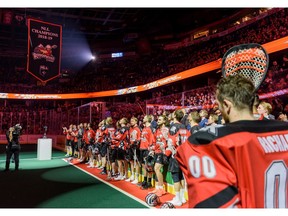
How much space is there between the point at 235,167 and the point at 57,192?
5701 mm

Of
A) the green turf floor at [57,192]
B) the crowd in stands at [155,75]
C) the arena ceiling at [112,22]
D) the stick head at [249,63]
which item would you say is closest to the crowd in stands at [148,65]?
the crowd in stands at [155,75]

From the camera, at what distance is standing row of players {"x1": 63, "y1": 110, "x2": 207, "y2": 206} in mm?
4977

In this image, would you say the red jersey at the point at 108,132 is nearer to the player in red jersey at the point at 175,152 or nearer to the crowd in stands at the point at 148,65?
the player in red jersey at the point at 175,152

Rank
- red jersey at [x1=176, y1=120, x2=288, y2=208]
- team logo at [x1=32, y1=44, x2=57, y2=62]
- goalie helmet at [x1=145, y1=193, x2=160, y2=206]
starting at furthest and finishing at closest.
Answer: team logo at [x1=32, y1=44, x2=57, y2=62] → goalie helmet at [x1=145, y1=193, x2=160, y2=206] → red jersey at [x1=176, y1=120, x2=288, y2=208]

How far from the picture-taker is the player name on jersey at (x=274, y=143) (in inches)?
41.6

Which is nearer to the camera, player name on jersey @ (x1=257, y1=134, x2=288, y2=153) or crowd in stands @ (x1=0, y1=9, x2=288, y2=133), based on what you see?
player name on jersey @ (x1=257, y1=134, x2=288, y2=153)

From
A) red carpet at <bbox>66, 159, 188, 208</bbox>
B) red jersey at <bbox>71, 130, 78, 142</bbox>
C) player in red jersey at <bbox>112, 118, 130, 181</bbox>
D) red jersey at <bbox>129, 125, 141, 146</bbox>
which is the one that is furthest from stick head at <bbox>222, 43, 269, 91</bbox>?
red jersey at <bbox>71, 130, 78, 142</bbox>

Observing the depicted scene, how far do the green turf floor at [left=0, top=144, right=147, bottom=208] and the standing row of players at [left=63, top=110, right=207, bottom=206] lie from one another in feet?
2.54

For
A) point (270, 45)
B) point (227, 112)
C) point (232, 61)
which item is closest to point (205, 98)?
point (270, 45)

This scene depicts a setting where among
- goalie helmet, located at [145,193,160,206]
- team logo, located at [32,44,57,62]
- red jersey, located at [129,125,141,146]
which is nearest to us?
goalie helmet, located at [145,193,160,206]

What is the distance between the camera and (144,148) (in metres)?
6.35

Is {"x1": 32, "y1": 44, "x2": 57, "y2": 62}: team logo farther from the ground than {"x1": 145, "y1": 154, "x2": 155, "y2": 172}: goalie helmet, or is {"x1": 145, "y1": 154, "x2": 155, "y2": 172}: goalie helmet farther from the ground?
{"x1": 32, "y1": 44, "x2": 57, "y2": 62}: team logo

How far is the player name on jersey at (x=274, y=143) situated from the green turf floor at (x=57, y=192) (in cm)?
409

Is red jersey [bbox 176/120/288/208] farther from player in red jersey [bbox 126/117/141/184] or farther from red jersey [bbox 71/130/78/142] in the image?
red jersey [bbox 71/130/78/142]
